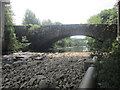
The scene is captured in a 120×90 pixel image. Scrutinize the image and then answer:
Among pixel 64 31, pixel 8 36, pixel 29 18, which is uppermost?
pixel 29 18

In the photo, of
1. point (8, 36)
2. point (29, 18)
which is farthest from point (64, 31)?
→ point (29, 18)

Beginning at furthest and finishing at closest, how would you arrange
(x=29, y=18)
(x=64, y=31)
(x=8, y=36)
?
(x=29, y=18)
(x=64, y=31)
(x=8, y=36)

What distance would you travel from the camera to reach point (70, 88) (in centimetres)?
181

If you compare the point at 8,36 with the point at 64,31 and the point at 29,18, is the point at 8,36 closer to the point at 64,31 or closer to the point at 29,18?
the point at 64,31

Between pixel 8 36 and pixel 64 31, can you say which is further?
pixel 64 31

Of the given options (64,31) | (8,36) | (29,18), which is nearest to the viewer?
(8,36)

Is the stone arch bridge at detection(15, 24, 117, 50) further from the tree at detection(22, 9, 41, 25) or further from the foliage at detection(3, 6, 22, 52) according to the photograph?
the tree at detection(22, 9, 41, 25)

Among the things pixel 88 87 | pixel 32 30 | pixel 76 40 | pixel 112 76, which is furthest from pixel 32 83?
pixel 76 40

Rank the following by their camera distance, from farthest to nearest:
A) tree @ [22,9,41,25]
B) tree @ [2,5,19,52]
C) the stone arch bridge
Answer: tree @ [22,9,41,25]
the stone arch bridge
tree @ [2,5,19,52]

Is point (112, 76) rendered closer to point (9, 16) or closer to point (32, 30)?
point (9, 16)

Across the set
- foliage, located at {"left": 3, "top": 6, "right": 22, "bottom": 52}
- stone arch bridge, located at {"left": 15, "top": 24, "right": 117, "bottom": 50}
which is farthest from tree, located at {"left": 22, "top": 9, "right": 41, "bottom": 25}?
foliage, located at {"left": 3, "top": 6, "right": 22, "bottom": 52}

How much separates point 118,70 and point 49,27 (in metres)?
11.6

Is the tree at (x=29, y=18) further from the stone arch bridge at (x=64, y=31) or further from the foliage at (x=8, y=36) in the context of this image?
the foliage at (x=8, y=36)

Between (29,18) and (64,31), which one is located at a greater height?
(29,18)
